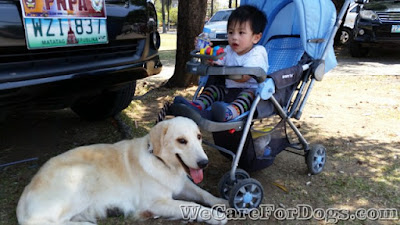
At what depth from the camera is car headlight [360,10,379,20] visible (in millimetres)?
10255

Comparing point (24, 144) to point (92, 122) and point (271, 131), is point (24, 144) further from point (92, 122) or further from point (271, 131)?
point (271, 131)

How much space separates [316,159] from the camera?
326cm

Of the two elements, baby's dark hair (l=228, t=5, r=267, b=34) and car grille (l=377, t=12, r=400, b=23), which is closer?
baby's dark hair (l=228, t=5, r=267, b=34)

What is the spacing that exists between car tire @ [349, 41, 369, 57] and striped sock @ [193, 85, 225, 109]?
9736mm

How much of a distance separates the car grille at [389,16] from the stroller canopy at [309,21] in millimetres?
8075

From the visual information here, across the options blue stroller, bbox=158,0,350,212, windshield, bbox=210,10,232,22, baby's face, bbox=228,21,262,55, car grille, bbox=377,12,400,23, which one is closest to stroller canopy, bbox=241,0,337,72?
blue stroller, bbox=158,0,350,212

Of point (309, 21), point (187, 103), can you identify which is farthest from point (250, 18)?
point (187, 103)

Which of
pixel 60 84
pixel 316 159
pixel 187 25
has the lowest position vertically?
pixel 316 159

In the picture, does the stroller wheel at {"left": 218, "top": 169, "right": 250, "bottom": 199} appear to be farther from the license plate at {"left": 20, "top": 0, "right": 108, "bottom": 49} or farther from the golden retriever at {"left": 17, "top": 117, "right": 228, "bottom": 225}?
the license plate at {"left": 20, "top": 0, "right": 108, "bottom": 49}

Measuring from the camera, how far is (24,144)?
12.5 feet

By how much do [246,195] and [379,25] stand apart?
9.74 metres

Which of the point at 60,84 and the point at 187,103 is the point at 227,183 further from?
the point at 60,84

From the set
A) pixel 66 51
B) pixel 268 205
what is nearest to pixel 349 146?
pixel 268 205

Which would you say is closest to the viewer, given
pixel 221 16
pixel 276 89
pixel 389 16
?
pixel 276 89
